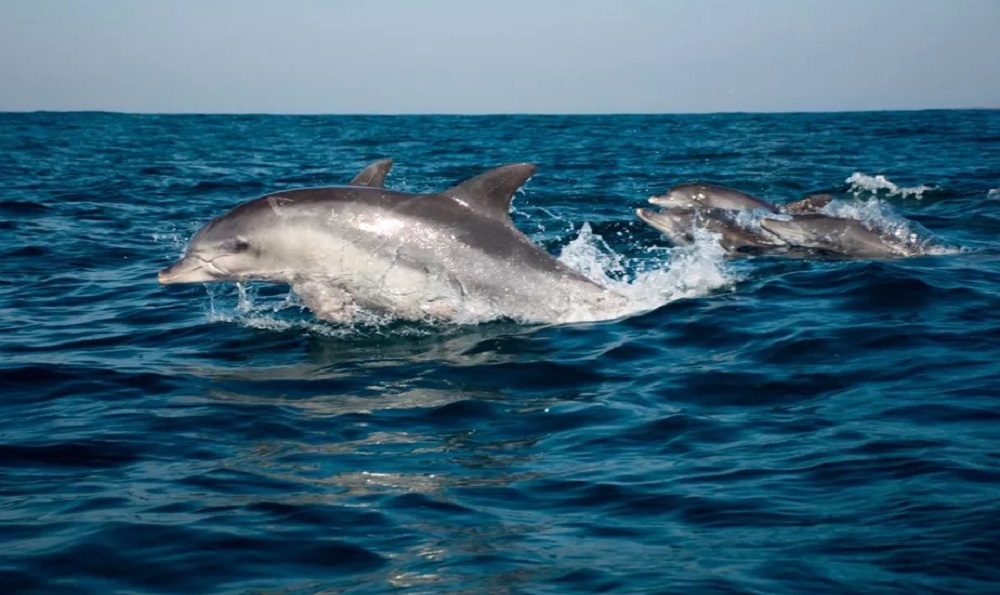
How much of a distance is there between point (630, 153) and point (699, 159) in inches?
150

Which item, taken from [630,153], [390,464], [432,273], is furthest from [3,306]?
[630,153]

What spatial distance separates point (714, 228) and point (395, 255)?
7.33 meters

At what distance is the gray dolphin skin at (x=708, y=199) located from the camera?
17656 millimetres

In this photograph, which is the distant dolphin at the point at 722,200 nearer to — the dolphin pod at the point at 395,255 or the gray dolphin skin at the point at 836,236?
the gray dolphin skin at the point at 836,236

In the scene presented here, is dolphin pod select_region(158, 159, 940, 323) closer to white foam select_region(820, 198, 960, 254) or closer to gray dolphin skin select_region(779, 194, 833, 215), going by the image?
white foam select_region(820, 198, 960, 254)

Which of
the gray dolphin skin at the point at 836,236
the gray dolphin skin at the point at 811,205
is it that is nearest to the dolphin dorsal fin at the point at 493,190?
the gray dolphin skin at the point at 836,236

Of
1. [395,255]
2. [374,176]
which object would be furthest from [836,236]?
[395,255]

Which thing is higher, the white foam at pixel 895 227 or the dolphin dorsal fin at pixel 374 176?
the dolphin dorsal fin at pixel 374 176

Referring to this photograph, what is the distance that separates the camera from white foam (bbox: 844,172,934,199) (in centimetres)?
2311

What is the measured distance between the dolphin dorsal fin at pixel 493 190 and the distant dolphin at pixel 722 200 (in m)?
7.74

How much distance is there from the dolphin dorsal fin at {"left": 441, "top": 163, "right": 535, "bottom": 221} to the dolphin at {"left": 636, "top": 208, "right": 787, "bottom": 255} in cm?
609

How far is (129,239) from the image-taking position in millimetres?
18469

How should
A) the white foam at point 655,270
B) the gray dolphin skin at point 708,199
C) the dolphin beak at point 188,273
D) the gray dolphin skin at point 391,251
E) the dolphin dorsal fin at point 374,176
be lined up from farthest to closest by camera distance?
the gray dolphin skin at point 708,199 < the white foam at point 655,270 < the dolphin dorsal fin at point 374,176 < the dolphin beak at point 188,273 < the gray dolphin skin at point 391,251

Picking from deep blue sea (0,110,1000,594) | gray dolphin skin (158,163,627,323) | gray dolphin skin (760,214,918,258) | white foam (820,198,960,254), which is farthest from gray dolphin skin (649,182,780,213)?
gray dolphin skin (158,163,627,323)
